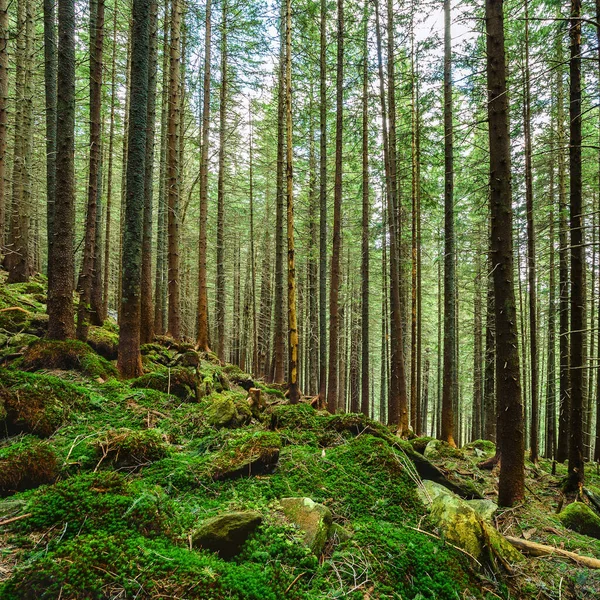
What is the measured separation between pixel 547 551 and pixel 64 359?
7.78 metres

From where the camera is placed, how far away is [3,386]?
15.0ft

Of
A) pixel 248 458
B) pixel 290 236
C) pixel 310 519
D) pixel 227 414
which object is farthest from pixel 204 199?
pixel 310 519

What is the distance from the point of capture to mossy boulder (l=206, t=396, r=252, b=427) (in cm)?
588

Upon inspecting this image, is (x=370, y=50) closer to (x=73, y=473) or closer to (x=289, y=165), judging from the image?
(x=289, y=165)

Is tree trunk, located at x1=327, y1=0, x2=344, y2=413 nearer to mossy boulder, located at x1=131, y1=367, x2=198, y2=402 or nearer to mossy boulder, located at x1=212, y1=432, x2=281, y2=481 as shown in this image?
mossy boulder, located at x1=131, y1=367, x2=198, y2=402

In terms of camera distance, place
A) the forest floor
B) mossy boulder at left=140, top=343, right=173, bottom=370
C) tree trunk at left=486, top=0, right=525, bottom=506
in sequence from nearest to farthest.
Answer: the forest floor
tree trunk at left=486, top=0, right=525, bottom=506
mossy boulder at left=140, top=343, right=173, bottom=370

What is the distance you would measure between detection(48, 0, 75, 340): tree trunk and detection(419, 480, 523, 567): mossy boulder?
700cm

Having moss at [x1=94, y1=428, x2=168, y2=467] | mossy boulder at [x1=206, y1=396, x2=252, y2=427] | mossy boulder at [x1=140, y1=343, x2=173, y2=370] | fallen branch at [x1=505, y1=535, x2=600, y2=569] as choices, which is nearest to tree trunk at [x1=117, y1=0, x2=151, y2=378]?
mossy boulder at [x1=140, y1=343, x2=173, y2=370]

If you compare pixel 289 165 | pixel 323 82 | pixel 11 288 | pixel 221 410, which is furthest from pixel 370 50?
pixel 11 288

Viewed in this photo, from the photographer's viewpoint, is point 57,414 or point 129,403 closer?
point 57,414

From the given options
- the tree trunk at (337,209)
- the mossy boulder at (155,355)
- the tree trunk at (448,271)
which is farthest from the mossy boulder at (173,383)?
the tree trunk at (448,271)

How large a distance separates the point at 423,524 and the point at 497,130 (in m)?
5.60

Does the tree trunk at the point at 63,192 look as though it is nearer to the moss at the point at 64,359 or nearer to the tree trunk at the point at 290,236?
the moss at the point at 64,359

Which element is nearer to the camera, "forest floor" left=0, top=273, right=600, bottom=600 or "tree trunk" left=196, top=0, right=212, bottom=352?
"forest floor" left=0, top=273, right=600, bottom=600
